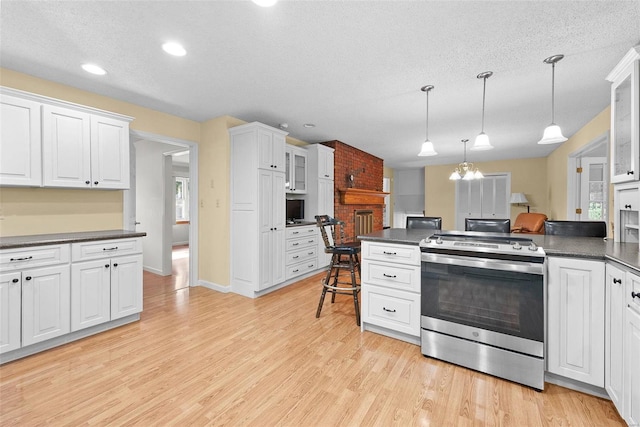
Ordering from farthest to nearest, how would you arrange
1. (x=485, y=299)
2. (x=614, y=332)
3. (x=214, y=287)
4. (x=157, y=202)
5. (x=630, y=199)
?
(x=157, y=202) → (x=214, y=287) → (x=630, y=199) → (x=485, y=299) → (x=614, y=332)

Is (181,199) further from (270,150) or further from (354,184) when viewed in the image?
(270,150)

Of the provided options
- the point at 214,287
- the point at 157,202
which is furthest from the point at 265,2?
the point at 157,202

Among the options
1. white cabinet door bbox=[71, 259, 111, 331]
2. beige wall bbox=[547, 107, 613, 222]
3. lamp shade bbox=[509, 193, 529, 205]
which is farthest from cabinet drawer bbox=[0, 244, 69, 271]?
lamp shade bbox=[509, 193, 529, 205]

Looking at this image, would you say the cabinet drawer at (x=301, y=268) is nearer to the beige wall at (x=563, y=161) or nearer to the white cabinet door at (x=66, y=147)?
the white cabinet door at (x=66, y=147)

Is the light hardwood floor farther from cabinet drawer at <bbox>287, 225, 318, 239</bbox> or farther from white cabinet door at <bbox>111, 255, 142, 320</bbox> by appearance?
cabinet drawer at <bbox>287, 225, 318, 239</bbox>

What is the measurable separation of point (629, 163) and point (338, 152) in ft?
13.4

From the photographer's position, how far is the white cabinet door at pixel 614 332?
1513mm

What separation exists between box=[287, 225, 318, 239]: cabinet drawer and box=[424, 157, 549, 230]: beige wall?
5.39m

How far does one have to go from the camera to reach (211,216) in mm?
4031

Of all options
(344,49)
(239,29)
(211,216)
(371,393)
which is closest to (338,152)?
(211,216)

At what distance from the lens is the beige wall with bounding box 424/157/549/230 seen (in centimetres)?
741

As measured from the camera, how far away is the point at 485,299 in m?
1.99

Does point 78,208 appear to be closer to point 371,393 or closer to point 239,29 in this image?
point 239,29

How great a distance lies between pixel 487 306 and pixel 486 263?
31 centimetres
